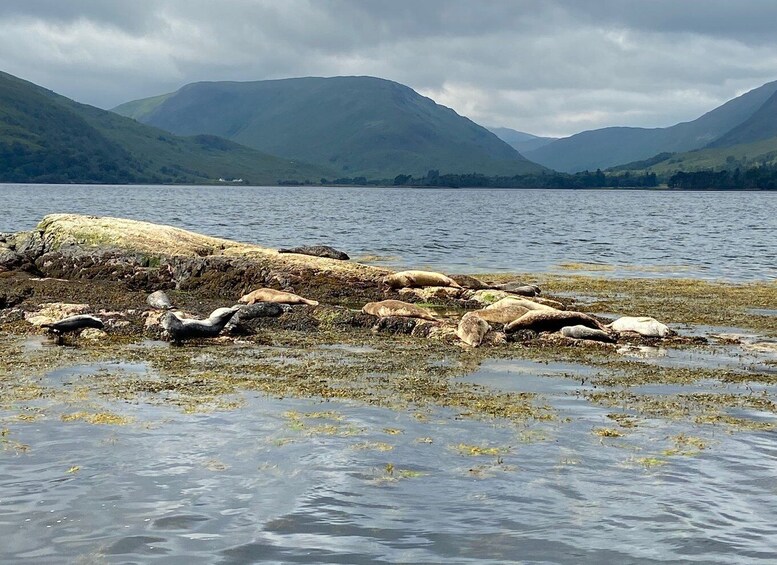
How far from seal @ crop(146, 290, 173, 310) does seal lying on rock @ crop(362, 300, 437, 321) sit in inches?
222

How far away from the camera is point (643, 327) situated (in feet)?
74.3

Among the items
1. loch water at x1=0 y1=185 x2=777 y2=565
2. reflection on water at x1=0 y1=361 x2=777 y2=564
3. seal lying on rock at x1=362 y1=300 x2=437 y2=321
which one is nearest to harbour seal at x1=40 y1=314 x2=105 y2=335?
loch water at x1=0 y1=185 x2=777 y2=565

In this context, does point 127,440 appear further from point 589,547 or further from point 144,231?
point 144,231

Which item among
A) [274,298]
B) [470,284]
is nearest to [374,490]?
[274,298]

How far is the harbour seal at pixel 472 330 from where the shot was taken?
2128cm

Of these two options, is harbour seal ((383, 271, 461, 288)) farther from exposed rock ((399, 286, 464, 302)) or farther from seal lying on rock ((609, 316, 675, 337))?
seal lying on rock ((609, 316, 675, 337))

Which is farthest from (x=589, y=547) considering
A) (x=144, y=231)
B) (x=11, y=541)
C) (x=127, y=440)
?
(x=144, y=231)

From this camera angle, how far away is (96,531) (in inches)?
359

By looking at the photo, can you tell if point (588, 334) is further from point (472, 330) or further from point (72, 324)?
point (72, 324)

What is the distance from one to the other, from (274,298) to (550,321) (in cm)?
832

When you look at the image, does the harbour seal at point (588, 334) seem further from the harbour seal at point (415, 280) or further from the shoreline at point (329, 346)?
the harbour seal at point (415, 280)

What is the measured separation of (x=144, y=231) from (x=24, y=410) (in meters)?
19.4

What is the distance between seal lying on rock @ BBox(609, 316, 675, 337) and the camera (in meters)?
22.5

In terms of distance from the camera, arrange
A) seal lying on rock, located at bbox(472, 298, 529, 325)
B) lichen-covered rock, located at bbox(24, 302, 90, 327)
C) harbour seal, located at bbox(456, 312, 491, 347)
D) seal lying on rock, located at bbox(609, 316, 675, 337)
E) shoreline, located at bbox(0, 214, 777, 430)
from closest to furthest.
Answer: shoreline, located at bbox(0, 214, 777, 430), harbour seal, located at bbox(456, 312, 491, 347), seal lying on rock, located at bbox(609, 316, 675, 337), lichen-covered rock, located at bbox(24, 302, 90, 327), seal lying on rock, located at bbox(472, 298, 529, 325)
